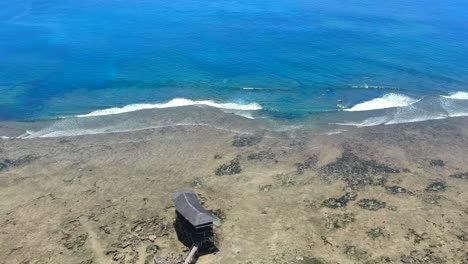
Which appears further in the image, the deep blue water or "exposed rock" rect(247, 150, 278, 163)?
the deep blue water

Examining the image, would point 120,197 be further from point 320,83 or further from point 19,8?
point 19,8

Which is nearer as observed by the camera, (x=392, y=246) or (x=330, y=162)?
(x=392, y=246)

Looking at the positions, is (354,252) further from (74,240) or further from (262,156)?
(74,240)

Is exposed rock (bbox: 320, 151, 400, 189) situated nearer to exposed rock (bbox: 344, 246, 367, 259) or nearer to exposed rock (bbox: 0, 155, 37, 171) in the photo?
exposed rock (bbox: 344, 246, 367, 259)

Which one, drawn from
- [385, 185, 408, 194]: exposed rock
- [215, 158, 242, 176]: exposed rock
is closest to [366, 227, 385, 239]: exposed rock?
[385, 185, 408, 194]: exposed rock

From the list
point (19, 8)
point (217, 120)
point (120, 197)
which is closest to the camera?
point (120, 197)

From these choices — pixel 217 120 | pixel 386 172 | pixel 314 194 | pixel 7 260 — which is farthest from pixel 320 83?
pixel 7 260
